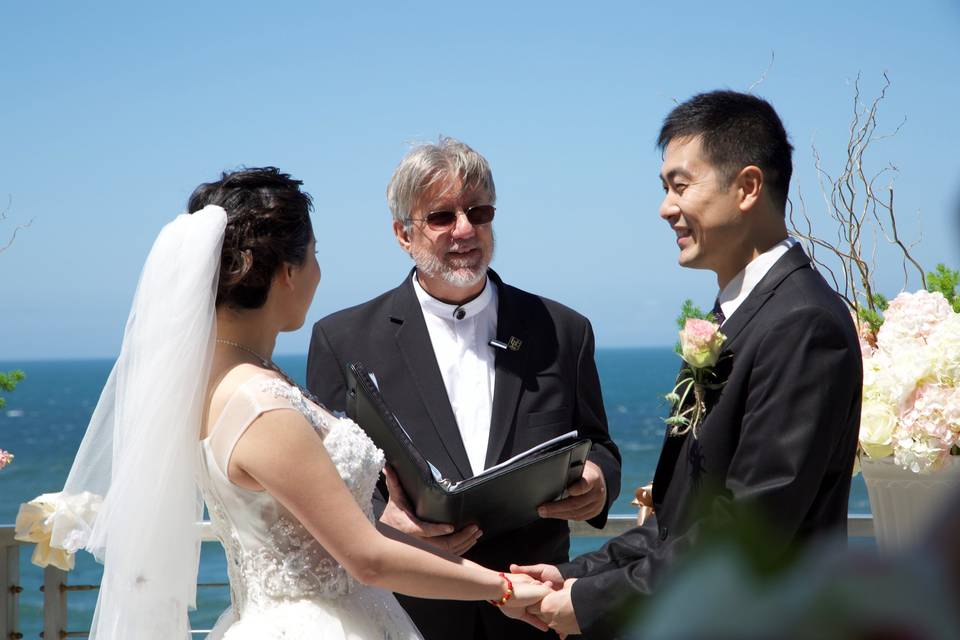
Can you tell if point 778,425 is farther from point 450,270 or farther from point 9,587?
point 9,587

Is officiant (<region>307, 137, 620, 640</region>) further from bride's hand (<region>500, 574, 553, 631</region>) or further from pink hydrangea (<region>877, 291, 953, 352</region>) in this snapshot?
pink hydrangea (<region>877, 291, 953, 352</region>)

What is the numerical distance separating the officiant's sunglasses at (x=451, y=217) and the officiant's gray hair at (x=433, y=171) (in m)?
0.07

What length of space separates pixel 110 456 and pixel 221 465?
3.05 ft

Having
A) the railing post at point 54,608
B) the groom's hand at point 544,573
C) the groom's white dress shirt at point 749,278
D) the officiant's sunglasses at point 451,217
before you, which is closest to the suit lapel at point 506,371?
the officiant's sunglasses at point 451,217

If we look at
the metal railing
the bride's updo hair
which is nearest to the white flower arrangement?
the metal railing

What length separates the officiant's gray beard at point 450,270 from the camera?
4.15 meters

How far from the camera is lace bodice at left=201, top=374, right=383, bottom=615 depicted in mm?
2834

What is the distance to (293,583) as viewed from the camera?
296 centimetres

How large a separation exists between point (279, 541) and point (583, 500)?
1.30 metres

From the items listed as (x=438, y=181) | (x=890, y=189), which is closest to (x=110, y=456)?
(x=438, y=181)

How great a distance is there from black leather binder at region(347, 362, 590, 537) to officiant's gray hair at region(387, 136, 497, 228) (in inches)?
38.5

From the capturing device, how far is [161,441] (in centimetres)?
297

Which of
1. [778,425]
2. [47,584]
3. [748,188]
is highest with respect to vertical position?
[748,188]

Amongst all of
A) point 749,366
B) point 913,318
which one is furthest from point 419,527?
point 913,318
